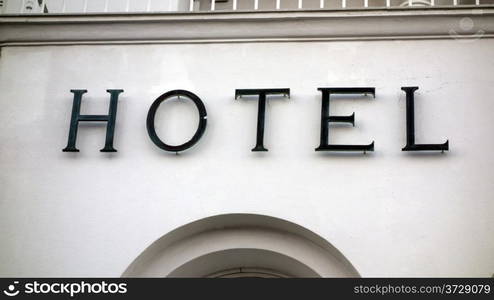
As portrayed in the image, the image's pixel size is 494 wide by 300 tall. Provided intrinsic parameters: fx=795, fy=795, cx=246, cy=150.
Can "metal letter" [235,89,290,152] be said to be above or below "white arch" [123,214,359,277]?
above

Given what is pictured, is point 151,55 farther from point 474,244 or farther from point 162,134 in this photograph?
point 474,244

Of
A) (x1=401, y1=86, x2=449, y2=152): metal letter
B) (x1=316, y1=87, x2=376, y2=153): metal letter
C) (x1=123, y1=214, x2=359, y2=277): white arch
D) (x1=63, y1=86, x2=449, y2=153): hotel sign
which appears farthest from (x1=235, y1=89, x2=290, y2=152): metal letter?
(x1=401, y1=86, x2=449, y2=152): metal letter

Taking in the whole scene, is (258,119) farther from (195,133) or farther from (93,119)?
(93,119)

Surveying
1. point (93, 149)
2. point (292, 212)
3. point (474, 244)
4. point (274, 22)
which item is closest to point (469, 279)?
point (474, 244)

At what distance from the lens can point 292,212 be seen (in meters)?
7.59

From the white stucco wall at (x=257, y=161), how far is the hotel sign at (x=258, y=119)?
0.27 ft

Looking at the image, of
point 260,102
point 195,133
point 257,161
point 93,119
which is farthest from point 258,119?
point 93,119

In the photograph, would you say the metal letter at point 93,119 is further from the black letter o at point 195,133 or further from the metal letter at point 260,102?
the metal letter at point 260,102

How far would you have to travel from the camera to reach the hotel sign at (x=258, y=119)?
25.2 ft

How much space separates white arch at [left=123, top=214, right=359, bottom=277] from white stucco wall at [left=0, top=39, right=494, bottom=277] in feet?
0.56

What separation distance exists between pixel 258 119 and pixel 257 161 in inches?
16.8

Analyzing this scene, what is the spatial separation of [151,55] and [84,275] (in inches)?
94.7

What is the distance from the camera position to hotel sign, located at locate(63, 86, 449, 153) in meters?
7.69

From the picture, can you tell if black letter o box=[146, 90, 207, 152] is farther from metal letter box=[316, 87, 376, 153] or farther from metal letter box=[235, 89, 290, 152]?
metal letter box=[316, 87, 376, 153]
